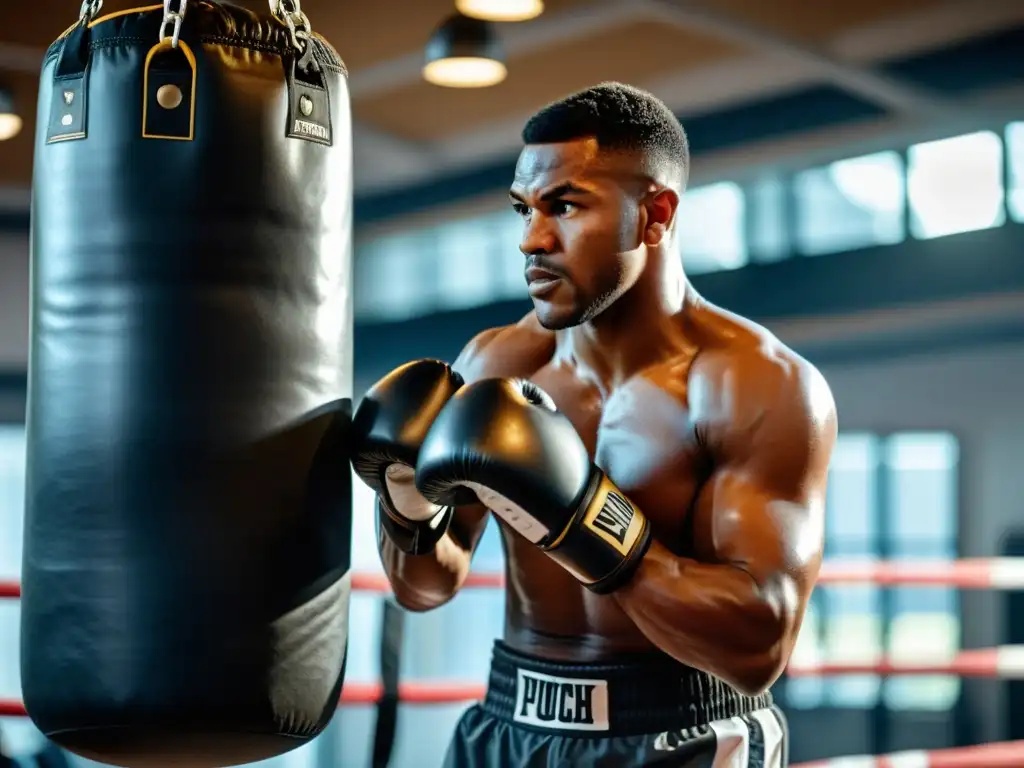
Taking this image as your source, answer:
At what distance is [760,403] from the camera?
4.74 feet

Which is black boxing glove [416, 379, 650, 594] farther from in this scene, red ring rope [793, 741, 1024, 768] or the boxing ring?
red ring rope [793, 741, 1024, 768]

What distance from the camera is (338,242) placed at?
1.39 m

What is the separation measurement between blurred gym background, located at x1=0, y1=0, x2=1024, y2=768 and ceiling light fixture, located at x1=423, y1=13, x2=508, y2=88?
157cm

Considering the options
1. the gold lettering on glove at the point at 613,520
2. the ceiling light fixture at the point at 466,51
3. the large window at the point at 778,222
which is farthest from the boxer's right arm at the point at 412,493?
the large window at the point at 778,222

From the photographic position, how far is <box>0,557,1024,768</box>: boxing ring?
255cm

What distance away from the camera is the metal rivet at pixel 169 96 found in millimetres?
1268

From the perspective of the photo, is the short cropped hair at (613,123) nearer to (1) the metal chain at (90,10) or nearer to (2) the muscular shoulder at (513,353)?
(2) the muscular shoulder at (513,353)

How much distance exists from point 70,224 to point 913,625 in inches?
284

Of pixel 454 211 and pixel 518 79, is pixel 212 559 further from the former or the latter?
pixel 454 211

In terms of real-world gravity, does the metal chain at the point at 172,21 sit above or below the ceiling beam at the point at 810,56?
below

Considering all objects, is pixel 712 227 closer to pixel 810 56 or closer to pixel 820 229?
pixel 820 229

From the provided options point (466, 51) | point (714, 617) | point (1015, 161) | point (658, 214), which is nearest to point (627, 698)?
point (714, 617)

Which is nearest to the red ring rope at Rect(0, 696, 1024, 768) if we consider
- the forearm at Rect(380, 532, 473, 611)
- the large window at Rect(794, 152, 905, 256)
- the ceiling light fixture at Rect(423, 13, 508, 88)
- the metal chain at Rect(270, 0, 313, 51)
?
the forearm at Rect(380, 532, 473, 611)

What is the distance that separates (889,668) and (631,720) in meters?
1.51
